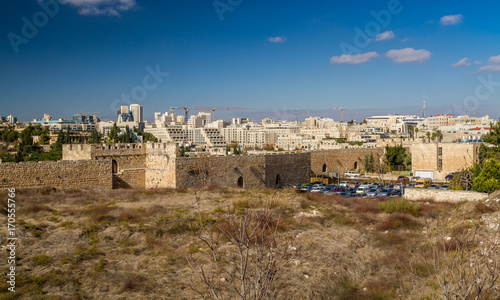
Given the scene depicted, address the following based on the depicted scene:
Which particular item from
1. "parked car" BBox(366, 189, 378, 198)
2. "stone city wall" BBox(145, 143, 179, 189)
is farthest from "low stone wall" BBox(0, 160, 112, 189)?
"parked car" BBox(366, 189, 378, 198)

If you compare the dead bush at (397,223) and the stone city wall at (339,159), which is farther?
the stone city wall at (339,159)

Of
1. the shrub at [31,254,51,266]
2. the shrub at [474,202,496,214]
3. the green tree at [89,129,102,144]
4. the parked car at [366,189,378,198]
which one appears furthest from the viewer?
the green tree at [89,129,102,144]

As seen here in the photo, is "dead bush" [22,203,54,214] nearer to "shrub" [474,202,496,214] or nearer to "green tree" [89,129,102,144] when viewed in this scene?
"shrub" [474,202,496,214]

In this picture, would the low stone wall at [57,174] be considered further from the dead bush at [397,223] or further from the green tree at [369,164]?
the green tree at [369,164]

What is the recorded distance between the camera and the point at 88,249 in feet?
25.8

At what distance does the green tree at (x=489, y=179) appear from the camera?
13406 mm

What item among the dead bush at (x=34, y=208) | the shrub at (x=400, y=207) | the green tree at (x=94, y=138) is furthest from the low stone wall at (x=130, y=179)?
the green tree at (x=94, y=138)

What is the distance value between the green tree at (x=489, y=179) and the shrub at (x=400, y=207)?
315 centimetres

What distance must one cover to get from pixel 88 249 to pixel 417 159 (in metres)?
27.8

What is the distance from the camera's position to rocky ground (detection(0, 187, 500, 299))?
6.15 metres

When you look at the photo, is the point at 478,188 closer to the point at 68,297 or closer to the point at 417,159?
the point at 68,297

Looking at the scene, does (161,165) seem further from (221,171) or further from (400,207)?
(400,207)

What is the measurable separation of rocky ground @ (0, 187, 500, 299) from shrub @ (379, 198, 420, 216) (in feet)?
0.11

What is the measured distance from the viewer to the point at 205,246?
334 inches
